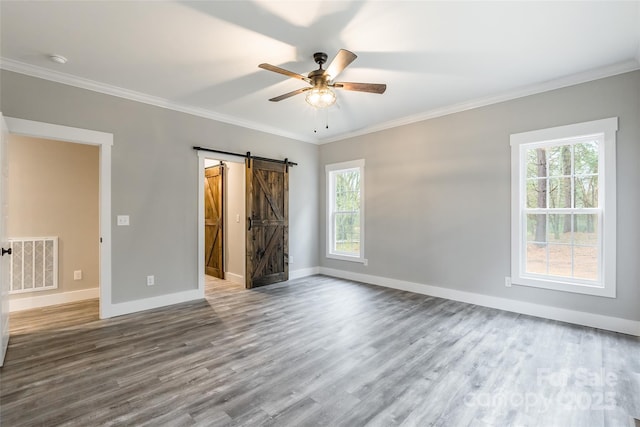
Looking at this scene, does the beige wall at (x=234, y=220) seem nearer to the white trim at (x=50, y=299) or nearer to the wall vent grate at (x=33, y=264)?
the white trim at (x=50, y=299)

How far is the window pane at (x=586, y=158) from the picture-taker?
11.1ft

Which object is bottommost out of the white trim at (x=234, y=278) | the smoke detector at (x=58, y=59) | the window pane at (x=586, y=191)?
the white trim at (x=234, y=278)

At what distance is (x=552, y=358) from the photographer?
260cm

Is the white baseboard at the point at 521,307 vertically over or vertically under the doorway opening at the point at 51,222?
under

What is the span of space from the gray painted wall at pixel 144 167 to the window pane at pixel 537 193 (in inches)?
172

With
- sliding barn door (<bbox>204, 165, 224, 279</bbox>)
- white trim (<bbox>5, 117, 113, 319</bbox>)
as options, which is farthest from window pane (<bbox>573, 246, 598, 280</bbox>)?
white trim (<bbox>5, 117, 113, 319</bbox>)

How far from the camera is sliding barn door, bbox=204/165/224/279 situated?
5.85m

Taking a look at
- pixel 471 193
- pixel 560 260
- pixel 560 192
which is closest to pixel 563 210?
pixel 560 192

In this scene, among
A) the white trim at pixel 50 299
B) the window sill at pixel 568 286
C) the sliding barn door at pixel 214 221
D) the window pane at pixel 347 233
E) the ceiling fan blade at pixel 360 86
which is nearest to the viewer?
the ceiling fan blade at pixel 360 86

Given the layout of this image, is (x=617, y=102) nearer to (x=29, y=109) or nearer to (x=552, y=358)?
(x=552, y=358)

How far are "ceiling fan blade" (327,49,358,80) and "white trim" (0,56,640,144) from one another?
95.0 inches

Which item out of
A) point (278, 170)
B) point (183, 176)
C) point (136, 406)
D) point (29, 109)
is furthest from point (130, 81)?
point (136, 406)

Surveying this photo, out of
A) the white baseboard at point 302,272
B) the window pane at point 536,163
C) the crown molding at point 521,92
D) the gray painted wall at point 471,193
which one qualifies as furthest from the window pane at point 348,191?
the window pane at point 536,163

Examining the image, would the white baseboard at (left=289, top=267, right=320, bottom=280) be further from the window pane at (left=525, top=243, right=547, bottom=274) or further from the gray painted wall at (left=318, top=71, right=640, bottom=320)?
the window pane at (left=525, top=243, right=547, bottom=274)
